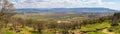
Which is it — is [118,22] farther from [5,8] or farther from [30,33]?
[5,8]

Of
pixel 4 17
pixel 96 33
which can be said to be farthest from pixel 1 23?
pixel 96 33

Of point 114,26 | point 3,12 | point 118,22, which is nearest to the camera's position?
point 3,12

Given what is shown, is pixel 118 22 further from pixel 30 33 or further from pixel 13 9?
pixel 13 9

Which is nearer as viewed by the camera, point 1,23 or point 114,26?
point 1,23

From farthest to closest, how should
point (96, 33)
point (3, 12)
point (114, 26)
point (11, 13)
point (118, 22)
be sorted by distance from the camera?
point (118, 22) → point (114, 26) → point (96, 33) → point (11, 13) → point (3, 12)

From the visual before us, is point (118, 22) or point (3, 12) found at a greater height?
point (3, 12)

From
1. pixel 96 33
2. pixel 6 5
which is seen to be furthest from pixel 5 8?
pixel 96 33

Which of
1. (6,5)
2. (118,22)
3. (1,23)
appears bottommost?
(118,22)

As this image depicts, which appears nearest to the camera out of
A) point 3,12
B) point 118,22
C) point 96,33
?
point 3,12

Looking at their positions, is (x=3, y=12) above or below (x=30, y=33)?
above
